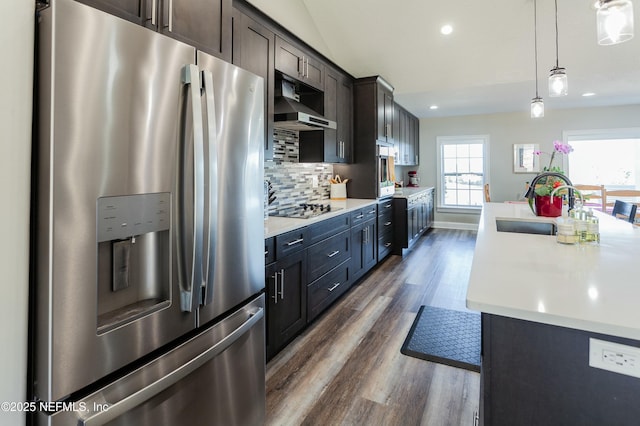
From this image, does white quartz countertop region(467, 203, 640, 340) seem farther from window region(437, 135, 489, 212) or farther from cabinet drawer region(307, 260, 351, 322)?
window region(437, 135, 489, 212)

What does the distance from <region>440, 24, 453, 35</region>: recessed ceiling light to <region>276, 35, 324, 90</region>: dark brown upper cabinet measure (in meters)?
1.41

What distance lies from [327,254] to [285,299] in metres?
0.73

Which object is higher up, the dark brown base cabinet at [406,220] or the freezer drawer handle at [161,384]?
the dark brown base cabinet at [406,220]

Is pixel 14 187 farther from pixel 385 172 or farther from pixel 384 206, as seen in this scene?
pixel 385 172

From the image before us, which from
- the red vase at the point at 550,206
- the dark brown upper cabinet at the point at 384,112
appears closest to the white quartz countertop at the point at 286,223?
the red vase at the point at 550,206

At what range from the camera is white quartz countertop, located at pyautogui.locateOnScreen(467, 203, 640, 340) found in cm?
88

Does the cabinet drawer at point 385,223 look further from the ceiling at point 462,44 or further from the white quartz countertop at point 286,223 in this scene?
the ceiling at point 462,44

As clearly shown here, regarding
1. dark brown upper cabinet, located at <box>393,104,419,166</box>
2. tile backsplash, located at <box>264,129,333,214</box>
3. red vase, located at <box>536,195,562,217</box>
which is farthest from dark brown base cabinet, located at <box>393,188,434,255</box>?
→ red vase, located at <box>536,195,562,217</box>

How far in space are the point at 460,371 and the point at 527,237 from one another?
36.6 inches

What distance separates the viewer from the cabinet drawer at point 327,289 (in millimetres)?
2693

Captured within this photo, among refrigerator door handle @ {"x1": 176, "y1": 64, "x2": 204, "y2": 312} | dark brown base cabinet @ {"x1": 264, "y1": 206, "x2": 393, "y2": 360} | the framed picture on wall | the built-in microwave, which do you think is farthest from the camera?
the framed picture on wall

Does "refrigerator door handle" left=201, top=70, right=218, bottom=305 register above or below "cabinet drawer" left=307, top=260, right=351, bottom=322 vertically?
above

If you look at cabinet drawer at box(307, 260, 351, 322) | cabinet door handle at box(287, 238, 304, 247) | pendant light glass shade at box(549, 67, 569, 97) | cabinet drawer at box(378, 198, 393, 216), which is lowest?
cabinet drawer at box(307, 260, 351, 322)

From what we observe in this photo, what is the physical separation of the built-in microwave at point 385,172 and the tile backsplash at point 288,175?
0.96 m
